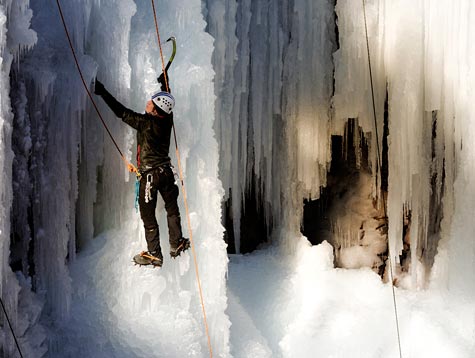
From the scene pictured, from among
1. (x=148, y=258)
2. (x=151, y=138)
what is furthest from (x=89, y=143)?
(x=148, y=258)

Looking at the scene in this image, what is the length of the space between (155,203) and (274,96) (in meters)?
2.44

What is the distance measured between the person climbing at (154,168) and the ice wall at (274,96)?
1789mm

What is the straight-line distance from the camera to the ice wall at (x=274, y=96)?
5.27 meters

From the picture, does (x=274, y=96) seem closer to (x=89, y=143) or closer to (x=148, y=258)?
(x=89, y=143)

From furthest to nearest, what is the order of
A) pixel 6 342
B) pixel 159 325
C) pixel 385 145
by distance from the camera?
pixel 385 145, pixel 159 325, pixel 6 342

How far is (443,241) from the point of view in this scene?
5.38 meters

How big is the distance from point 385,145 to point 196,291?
267 centimetres

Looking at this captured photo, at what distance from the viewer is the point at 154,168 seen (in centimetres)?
341

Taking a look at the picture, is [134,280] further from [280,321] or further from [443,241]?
[443,241]

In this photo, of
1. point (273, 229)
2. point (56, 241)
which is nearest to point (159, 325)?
point (56, 241)

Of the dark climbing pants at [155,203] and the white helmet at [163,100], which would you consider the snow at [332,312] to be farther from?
the white helmet at [163,100]

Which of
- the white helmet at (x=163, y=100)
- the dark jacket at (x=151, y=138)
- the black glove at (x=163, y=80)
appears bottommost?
the dark jacket at (x=151, y=138)

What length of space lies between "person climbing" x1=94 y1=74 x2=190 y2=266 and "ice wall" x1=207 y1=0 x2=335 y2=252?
1789 millimetres

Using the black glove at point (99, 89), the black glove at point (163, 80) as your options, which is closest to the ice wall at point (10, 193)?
the black glove at point (99, 89)
